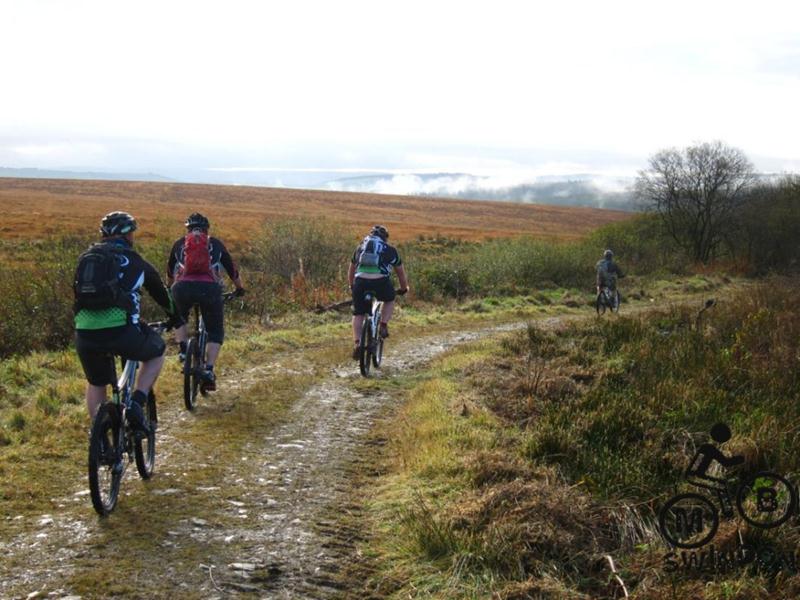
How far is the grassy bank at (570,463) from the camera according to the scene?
4246mm

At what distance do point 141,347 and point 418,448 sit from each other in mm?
2907

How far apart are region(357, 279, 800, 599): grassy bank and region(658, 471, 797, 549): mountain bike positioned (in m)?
0.10

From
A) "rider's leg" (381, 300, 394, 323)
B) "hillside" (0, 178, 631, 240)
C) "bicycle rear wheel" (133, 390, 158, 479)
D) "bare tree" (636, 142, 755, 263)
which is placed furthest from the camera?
"hillside" (0, 178, 631, 240)

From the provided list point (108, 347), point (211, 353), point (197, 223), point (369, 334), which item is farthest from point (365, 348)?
point (108, 347)

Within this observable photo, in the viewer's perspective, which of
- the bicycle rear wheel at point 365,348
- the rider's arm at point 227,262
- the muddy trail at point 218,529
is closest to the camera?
the muddy trail at point 218,529

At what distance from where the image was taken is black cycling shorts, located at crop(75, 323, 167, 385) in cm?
501

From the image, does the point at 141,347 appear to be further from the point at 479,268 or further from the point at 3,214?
the point at 3,214

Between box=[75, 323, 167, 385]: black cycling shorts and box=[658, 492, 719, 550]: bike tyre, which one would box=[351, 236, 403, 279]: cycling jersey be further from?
box=[658, 492, 719, 550]: bike tyre

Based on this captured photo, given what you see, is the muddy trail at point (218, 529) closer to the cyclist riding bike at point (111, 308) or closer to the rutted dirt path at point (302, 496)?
the rutted dirt path at point (302, 496)

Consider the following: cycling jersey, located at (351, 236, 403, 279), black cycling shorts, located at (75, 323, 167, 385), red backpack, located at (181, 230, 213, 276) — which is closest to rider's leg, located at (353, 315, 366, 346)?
cycling jersey, located at (351, 236, 403, 279)

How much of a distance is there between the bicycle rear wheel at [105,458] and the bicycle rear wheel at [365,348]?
5.61 metres

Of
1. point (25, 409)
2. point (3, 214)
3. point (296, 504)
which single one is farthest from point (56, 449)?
point (3, 214)

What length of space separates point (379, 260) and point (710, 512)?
21.7 ft

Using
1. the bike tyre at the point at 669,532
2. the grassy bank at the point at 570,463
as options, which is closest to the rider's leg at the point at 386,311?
the grassy bank at the point at 570,463
